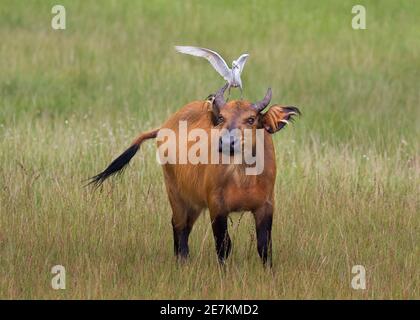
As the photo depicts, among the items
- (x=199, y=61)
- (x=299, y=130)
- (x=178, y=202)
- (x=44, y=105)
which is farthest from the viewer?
(x=199, y=61)

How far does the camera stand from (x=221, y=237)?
302 inches

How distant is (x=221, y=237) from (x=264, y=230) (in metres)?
0.29

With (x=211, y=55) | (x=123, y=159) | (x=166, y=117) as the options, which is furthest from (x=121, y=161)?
(x=166, y=117)

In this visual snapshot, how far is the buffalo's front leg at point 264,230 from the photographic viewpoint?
25.0 ft

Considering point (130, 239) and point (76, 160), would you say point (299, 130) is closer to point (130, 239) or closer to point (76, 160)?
point (76, 160)

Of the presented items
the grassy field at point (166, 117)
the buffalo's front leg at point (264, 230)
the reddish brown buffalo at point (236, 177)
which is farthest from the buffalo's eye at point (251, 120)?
the grassy field at point (166, 117)

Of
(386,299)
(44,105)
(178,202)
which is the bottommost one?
(386,299)

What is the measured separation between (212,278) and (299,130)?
5.45 meters

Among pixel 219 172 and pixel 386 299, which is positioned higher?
pixel 219 172

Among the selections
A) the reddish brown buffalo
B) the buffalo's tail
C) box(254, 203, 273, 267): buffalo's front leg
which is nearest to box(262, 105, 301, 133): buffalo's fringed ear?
the reddish brown buffalo

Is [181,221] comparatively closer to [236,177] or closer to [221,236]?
[221,236]

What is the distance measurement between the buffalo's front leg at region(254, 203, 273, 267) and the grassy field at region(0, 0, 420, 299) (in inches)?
4.9

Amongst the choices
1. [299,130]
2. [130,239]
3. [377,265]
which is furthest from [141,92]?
[377,265]

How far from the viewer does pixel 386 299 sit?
7.12 m
